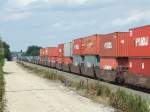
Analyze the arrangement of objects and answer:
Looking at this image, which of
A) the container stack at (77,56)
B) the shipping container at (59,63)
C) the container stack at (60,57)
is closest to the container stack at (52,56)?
the shipping container at (59,63)

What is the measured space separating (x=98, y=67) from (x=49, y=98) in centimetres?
2033

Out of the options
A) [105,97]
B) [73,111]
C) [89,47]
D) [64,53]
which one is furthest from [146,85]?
[64,53]

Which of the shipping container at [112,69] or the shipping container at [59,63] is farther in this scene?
the shipping container at [59,63]

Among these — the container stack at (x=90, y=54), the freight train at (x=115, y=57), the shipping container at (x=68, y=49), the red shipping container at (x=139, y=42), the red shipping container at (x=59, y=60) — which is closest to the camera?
the red shipping container at (x=139, y=42)

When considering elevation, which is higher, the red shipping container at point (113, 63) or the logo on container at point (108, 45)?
the logo on container at point (108, 45)

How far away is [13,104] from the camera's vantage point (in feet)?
68.9

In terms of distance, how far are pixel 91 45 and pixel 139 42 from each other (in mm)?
18640

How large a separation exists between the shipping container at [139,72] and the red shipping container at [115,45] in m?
2.37

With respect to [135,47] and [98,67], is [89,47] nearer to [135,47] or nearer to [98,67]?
[98,67]

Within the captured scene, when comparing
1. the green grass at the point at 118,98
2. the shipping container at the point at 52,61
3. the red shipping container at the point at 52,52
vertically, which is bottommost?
the green grass at the point at 118,98

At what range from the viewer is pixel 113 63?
124ft

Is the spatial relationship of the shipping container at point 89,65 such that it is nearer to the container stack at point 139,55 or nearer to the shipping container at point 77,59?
the shipping container at point 77,59

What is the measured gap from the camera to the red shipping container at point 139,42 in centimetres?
2902

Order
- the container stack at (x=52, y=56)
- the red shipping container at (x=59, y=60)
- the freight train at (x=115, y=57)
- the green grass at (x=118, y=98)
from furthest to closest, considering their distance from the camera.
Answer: the container stack at (x=52, y=56)
the red shipping container at (x=59, y=60)
the freight train at (x=115, y=57)
the green grass at (x=118, y=98)
